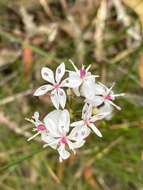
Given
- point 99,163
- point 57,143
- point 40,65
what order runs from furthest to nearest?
point 40,65, point 99,163, point 57,143

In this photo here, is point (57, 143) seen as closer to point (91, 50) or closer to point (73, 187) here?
point (73, 187)

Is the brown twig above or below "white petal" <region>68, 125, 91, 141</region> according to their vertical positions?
below

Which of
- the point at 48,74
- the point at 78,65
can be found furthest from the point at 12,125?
the point at 48,74

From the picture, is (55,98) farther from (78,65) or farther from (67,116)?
(78,65)

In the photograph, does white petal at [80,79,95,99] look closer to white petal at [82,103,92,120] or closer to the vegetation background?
white petal at [82,103,92,120]

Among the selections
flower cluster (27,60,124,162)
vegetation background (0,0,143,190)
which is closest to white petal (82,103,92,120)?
flower cluster (27,60,124,162)

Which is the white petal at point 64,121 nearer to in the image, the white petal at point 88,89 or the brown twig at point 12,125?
the white petal at point 88,89

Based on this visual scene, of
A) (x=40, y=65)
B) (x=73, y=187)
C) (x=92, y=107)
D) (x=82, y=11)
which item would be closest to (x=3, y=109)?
(x=40, y=65)

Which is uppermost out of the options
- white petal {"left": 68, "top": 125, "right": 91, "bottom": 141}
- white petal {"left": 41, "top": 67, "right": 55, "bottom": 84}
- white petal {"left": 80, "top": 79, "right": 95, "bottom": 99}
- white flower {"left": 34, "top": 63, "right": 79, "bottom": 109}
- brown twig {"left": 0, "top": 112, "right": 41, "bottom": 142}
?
white petal {"left": 41, "top": 67, "right": 55, "bottom": 84}
